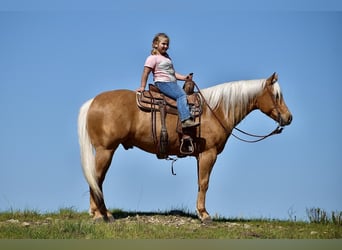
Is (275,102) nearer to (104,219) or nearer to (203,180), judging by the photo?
(203,180)

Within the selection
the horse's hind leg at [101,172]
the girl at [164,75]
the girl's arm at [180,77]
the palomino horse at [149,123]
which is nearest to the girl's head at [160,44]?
the girl at [164,75]

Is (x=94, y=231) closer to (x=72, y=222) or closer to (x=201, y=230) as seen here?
(x=72, y=222)

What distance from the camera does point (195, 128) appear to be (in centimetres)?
823

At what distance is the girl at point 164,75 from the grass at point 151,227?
135 centimetres

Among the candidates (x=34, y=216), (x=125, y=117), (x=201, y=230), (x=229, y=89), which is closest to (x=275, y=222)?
(x=201, y=230)

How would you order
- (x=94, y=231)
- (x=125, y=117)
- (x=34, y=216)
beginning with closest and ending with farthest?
(x=94, y=231)
(x=125, y=117)
(x=34, y=216)

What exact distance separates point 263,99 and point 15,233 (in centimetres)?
372

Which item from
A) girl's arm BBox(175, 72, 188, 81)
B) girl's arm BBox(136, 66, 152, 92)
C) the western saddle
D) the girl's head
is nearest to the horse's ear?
the western saddle

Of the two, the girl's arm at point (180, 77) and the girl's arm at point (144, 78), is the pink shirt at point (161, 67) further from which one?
the girl's arm at point (180, 77)

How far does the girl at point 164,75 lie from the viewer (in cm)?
804

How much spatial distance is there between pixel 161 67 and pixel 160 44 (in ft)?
0.99

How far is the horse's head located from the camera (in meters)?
8.38

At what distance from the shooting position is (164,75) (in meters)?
8.12

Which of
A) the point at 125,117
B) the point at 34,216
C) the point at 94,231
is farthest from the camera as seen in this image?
the point at 34,216
